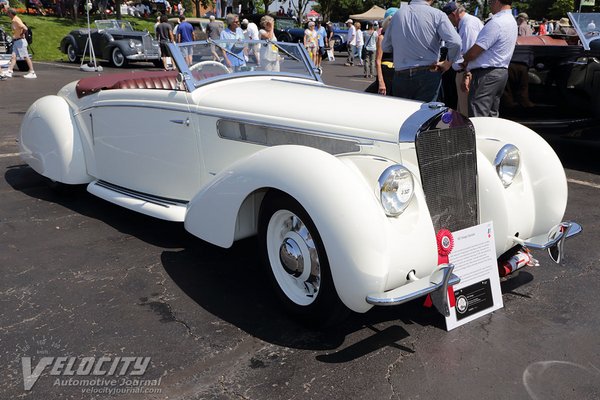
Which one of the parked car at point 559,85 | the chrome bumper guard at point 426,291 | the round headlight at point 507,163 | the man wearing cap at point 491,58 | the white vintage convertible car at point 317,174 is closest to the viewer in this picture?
the chrome bumper guard at point 426,291

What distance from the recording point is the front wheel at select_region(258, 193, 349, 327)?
2.66 meters

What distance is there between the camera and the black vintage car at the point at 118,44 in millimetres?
17250

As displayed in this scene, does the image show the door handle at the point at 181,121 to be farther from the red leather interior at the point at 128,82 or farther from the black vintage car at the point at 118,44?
the black vintage car at the point at 118,44

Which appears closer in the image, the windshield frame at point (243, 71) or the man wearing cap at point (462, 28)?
the windshield frame at point (243, 71)

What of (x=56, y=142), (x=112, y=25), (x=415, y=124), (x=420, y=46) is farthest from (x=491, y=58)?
(x=112, y=25)

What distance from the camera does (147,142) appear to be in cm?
405

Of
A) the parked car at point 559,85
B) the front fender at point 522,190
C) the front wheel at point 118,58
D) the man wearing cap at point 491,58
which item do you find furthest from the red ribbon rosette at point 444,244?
the front wheel at point 118,58

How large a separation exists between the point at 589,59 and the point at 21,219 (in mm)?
6366

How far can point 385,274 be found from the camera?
244 centimetres

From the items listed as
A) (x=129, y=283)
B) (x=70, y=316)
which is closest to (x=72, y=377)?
(x=70, y=316)

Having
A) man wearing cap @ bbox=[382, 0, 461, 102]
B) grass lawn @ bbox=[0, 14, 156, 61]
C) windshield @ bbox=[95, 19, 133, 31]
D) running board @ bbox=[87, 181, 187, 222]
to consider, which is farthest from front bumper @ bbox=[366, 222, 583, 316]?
grass lawn @ bbox=[0, 14, 156, 61]

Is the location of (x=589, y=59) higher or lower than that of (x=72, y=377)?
higher

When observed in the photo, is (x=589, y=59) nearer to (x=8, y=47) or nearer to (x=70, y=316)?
(x=70, y=316)

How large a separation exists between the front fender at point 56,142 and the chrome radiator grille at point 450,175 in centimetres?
316
